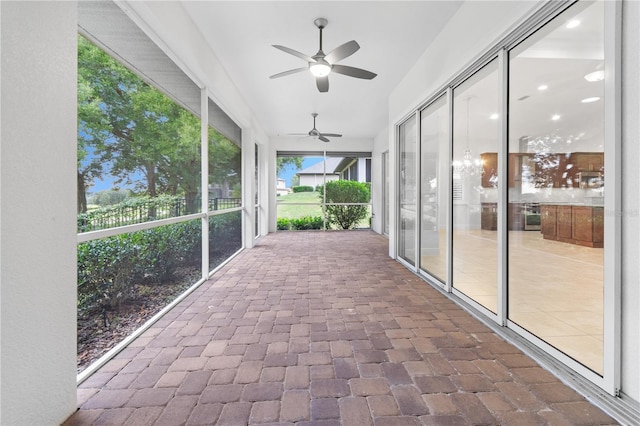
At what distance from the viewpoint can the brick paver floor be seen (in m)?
1.51

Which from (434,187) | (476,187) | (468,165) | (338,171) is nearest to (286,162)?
(338,171)

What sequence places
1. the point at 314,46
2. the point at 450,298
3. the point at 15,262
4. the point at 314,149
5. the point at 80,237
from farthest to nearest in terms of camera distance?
the point at 314,149
the point at 314,46
the point at 450,298
the point at 80,237
the point at 15,262

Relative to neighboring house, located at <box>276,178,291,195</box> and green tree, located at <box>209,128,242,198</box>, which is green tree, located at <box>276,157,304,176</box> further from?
green tree, located at <box>209,128,242,198</box>

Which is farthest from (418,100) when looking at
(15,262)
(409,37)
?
(15,262)

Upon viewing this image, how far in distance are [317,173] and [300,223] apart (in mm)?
1713

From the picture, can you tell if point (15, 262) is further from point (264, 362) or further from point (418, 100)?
point (418, 100)

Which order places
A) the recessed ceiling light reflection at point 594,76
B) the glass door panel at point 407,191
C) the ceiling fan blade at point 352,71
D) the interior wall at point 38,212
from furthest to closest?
1. the glass door panel at point 407,191
2. the ceiling fan blade at point 352,71
3. the recessed ceiling light reflection at point 594,76
4. the interior wall at point 38,212

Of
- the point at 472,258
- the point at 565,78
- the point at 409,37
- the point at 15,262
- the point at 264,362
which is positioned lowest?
the point at 264,362

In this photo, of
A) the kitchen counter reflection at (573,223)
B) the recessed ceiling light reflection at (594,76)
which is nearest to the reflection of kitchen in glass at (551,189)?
the kitchen counter reflection at (573,223)

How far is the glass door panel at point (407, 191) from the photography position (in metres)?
4.60

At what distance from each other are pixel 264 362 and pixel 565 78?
2844 mm

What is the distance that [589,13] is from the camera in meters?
1.81

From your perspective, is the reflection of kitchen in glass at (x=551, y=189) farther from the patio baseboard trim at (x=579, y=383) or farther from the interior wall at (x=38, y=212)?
the interior wall at (x=38, y=212)

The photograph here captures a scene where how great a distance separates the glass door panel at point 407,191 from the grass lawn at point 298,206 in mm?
4534
